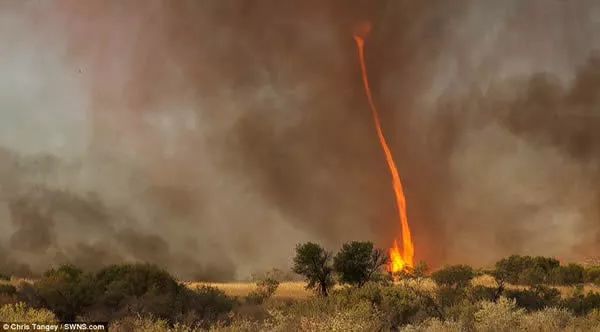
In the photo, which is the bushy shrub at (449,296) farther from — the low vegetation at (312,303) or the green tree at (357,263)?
the green tree at (357,263)

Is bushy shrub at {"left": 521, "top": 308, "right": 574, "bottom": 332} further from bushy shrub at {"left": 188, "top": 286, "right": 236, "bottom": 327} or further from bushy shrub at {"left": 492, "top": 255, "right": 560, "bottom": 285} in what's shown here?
bushy shrub at {"left": 492, "top": 255, "right": 560, "bottom": 285}

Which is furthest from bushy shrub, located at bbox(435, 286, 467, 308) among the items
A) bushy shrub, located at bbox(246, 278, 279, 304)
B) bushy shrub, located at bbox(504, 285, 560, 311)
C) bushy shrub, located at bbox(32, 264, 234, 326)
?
bushy shrub, located at bbox(246, 278, 279, 304)

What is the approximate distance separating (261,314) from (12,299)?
14680 millimetres

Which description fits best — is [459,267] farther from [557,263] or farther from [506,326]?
[506,326]

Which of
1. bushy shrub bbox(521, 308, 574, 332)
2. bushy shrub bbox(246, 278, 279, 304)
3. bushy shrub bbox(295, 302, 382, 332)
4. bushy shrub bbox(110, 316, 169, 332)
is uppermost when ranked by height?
bushy shrub bbox(246, 278, 279, 304)

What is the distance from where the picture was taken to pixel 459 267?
5569cm

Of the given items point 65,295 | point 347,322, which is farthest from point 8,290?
point 347,322

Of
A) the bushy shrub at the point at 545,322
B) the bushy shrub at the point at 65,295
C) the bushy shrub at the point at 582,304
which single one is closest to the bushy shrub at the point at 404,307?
the bushy shrub at the point at 545,322

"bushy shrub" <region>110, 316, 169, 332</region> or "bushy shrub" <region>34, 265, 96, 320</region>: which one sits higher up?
"bushy shrub" <region>34, 265, 96, 320</region>

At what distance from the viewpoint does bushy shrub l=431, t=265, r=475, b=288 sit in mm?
52438

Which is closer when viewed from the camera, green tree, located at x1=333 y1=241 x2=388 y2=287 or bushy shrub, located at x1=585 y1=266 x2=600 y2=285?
green tree, located at x1=333 y1=241 x2=388 y2=287

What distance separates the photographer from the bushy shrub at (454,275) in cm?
5244

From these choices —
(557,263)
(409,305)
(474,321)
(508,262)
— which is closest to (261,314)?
(409,305)

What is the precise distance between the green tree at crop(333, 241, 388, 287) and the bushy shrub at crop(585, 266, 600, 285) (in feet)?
112
